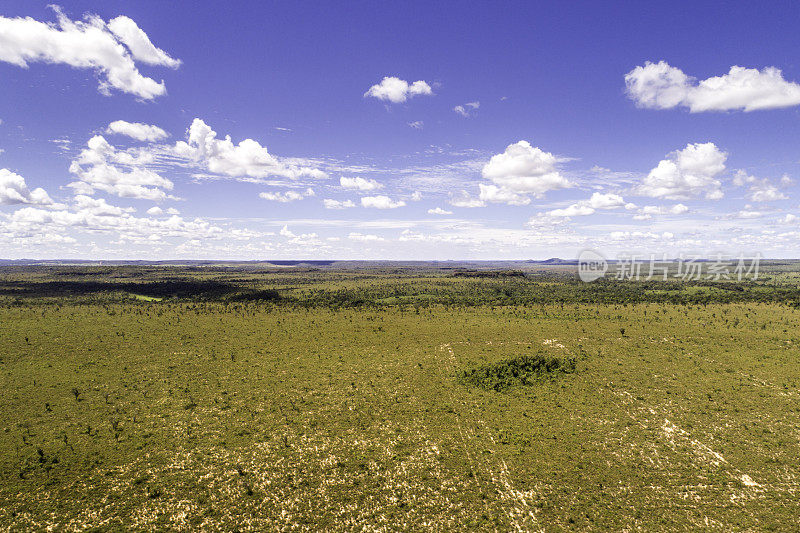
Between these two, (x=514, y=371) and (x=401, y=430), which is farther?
(x=514, y=371)

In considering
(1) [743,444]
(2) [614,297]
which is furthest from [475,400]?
(2) [614,297]

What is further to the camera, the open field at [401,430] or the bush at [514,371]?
the bush at [514,371]

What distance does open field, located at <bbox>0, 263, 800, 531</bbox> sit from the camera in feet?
70.3

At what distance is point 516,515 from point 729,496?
14320mm

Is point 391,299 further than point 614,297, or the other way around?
point 391,299

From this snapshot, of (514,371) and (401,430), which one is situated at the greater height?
(514,371)

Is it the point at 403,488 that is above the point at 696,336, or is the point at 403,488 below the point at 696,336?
below

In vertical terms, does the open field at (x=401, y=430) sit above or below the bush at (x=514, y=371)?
below

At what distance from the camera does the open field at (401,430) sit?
843 inches

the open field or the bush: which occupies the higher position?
the bush

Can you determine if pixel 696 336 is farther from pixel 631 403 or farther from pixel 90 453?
pixel 90 453

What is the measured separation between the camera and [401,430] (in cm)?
3042

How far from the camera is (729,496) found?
22453mm

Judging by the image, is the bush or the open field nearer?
the open field
